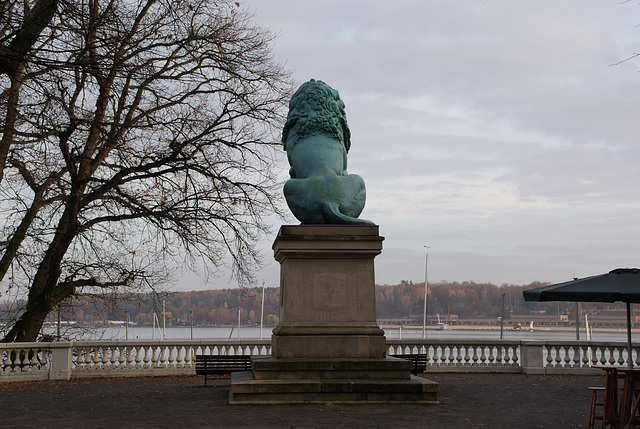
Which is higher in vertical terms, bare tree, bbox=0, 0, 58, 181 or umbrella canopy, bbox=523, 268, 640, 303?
bare tree, bbox=0, 0, 58, 181

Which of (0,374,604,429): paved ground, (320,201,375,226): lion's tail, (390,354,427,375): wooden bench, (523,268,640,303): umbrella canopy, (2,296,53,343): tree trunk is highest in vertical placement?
(320,201,375,226): lion's tail

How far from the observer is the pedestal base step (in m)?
10.5

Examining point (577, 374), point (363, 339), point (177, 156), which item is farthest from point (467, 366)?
point (177, 156)

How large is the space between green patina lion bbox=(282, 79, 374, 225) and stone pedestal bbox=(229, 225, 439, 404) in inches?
24.3

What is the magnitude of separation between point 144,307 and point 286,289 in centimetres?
1352

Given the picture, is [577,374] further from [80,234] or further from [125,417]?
[80,234]

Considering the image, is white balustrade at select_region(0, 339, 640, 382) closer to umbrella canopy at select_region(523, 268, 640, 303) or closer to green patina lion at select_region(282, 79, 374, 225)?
umbrella canopy at select_region(523, 268, 640, 303)

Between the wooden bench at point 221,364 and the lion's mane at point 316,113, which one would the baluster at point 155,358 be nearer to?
the wooden bench at point 221,364

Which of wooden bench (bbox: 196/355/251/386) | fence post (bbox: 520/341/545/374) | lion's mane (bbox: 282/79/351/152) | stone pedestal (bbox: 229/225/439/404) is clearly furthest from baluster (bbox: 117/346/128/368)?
fence post (bbox: 520/341/545/374)

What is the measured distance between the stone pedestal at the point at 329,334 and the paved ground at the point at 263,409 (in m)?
0.31

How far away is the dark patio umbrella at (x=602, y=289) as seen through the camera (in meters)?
11.5

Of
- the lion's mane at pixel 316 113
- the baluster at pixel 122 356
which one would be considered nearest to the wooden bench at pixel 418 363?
the lion's mane at pixel 316 113

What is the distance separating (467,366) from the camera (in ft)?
61.1

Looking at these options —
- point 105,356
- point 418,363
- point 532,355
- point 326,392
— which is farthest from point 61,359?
point 532,355
